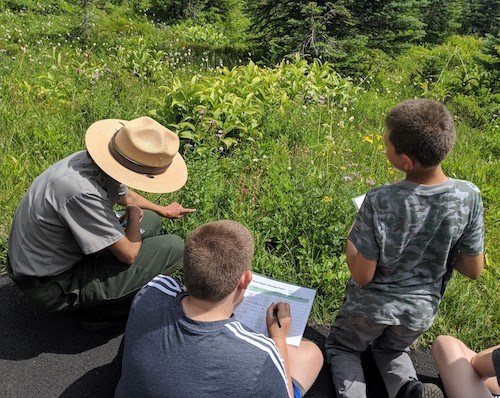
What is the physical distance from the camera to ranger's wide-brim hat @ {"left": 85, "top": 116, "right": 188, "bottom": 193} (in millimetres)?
2480

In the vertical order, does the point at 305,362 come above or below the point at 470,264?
below

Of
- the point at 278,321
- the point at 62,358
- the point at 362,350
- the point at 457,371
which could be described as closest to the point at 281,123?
the point at 362,350

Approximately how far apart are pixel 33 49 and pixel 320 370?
720 cm

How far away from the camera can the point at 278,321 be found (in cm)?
248

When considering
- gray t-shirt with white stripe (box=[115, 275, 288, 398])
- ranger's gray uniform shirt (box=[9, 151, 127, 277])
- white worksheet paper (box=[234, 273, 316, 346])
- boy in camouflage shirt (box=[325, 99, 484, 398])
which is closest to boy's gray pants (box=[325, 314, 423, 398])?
boy in camouflage shirt (box=[325, 99, 484, 398])

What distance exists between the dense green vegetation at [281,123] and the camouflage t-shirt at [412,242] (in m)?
0.77

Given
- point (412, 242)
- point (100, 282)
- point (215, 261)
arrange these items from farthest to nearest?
point (100, 282) → point (412, 242) → point (215, 261)

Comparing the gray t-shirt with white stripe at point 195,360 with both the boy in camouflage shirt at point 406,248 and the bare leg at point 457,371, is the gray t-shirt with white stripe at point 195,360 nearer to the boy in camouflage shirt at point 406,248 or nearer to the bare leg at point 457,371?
the boy in camouflage shirt at point 406,248

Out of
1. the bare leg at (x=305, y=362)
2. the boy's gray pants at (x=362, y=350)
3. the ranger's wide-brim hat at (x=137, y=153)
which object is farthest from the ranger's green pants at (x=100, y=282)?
the boy's gray pants at (x=362, y=350)

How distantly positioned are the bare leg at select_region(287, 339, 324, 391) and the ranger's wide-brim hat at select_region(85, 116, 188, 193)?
119 cm

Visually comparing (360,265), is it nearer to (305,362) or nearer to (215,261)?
(305,362)

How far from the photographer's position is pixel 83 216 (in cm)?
247

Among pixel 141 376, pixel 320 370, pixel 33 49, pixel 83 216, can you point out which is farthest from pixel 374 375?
pixel 33 49

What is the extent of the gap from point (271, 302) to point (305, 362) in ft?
1.43
